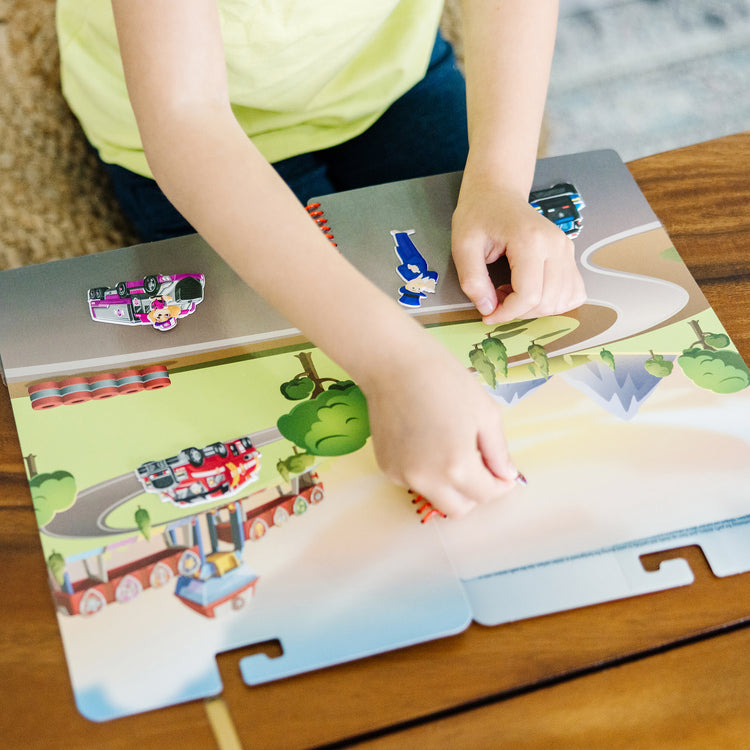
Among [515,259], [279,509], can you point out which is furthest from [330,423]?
[515,259]

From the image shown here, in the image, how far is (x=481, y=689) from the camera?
1.25ft

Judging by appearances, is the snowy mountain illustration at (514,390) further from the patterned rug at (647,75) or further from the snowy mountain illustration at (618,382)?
the patterned rug at (647,75)

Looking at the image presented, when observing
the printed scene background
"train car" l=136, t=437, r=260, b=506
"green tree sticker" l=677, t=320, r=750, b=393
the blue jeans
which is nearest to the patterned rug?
the printed scene background

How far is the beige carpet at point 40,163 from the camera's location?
2.32 feet

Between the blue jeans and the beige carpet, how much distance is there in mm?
54

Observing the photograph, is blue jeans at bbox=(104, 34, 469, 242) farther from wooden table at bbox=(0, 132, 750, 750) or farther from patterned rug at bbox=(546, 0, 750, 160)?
patterned rug at bbox=(546, 0, 750, 160)

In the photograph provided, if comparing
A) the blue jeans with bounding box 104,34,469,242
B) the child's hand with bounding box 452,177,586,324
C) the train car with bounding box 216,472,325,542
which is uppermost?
the blue jeans with bounding box 104,34,469,242

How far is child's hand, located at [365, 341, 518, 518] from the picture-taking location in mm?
419

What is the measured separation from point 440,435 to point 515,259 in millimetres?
150

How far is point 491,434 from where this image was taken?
430 millimetres

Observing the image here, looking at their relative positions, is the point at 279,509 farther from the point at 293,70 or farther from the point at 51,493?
the point at 293,70

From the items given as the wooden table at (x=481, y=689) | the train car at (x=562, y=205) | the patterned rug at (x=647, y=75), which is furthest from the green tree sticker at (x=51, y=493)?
the patterned rug at (x=647, y=75)

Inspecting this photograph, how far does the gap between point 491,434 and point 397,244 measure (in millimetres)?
174

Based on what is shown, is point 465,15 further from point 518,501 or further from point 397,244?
point 518,501
